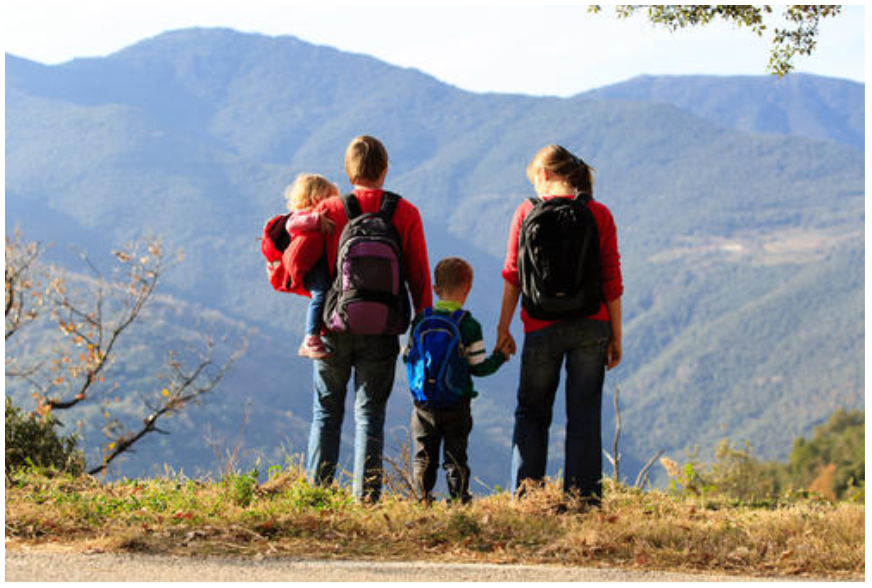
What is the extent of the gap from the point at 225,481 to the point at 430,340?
1337 mm

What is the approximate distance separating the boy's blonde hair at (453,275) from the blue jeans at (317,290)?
541mm

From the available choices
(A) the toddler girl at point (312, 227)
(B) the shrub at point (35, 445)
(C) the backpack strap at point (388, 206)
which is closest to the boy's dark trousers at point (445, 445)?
(A) the toddler girl at point (312, 227)

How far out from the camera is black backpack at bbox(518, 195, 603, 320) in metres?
5.13

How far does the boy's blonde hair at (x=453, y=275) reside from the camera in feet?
17.4

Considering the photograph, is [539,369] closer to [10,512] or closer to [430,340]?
[430,340]

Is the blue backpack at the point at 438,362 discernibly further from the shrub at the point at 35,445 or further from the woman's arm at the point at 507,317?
the shrub at the point at 35,445

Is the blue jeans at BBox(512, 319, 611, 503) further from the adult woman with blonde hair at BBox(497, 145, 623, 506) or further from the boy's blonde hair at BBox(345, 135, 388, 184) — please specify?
the boy's blonde hair at BBox(345, 135, 388, 184)

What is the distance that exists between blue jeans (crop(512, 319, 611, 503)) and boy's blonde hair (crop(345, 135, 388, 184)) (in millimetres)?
1057

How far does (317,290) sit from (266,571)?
5.33 ft

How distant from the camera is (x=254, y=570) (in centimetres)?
420

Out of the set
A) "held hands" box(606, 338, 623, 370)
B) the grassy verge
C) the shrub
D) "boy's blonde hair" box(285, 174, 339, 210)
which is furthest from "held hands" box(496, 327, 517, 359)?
the shrub

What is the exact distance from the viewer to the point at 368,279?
17.0ft

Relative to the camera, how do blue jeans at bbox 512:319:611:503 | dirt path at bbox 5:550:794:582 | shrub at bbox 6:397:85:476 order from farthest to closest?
shrub at bbox 6:397:85:476 < blue jeans at bbox 512:319:611:503 < dirt path at bbox 5:550:794:582

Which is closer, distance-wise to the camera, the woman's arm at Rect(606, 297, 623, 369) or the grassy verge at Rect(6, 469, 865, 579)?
the grassy verge at Rect(6, 469, 865, 579)
